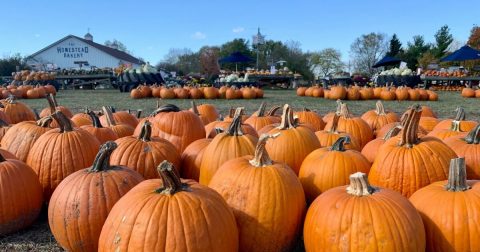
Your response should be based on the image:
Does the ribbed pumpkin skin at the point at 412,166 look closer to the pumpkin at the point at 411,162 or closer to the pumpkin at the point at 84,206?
the pumpkin at the point at 411,162

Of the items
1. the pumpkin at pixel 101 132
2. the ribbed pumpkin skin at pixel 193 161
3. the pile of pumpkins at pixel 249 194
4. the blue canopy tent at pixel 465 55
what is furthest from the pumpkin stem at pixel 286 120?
the blue canopy tent at pixel 465 55

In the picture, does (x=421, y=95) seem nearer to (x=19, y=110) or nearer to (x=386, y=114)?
(x=386, y=114)

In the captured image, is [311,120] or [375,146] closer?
[375,146]

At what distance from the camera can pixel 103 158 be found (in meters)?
2.64

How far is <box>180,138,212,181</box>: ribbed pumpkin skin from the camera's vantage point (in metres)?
3.49

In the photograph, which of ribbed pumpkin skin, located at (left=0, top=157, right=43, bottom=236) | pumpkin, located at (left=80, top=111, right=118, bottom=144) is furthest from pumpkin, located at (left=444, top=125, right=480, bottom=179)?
ribbed pumpkin skin, located at (left=0, top=157, right=43, bottom=236)

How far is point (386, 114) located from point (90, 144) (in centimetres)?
385

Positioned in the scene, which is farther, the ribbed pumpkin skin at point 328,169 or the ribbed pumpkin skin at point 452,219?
the ribbed pumpkin skin at point 328,169

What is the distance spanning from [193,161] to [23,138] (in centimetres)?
168

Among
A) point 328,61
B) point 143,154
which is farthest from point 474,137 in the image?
point 328,61

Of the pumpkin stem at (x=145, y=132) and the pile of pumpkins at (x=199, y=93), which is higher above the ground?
the pumpkin stem at (x=145, y=132)

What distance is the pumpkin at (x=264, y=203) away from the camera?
2396 millimetres

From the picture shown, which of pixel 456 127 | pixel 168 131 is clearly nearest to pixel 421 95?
pixel 456 127

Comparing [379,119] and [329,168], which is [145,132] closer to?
[329,168]
